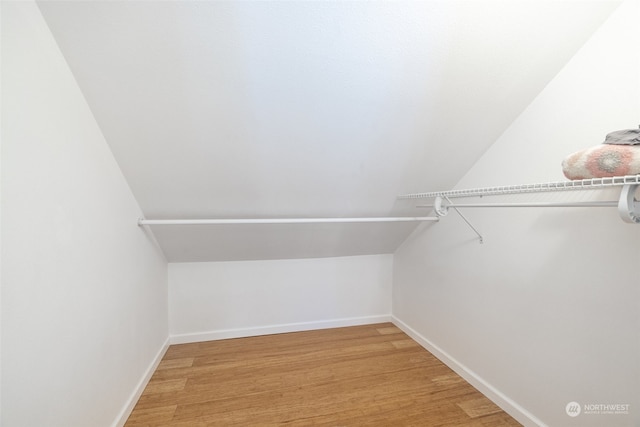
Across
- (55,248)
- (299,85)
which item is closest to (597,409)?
(299,85)

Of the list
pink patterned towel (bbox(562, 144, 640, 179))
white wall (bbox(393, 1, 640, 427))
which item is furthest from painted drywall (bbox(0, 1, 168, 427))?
white wall (bbox(393, 1, 640, 427))

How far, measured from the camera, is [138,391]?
1627 mm

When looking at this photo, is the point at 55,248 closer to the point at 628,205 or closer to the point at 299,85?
the point at 299,85

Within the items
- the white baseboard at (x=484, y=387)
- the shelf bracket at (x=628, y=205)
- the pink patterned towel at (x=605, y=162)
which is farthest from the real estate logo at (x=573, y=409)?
the pink patterned towel at (x=605, y=162)

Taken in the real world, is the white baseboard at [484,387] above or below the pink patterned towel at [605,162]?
below

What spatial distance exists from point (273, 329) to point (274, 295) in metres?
0.33

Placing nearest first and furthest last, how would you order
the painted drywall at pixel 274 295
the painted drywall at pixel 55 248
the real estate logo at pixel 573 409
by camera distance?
the painted drywall at pixel 55 248 → the real estate logo at pixel 573 409 → the painted drywall at pixel 274 295

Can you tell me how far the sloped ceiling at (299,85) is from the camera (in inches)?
38.8

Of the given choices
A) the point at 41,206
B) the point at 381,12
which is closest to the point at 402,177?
the point at 381,12

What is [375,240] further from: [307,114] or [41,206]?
[41,206]

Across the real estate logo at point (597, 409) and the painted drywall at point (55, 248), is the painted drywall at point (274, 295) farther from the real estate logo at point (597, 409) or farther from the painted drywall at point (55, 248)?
the real estate logo at point (597, 409)

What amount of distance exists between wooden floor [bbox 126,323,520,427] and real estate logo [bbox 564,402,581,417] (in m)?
0.32

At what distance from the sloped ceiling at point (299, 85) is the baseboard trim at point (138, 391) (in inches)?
42.1

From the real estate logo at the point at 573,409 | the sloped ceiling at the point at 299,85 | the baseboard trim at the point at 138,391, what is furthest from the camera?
the baseboard trim at the point at 138,391
